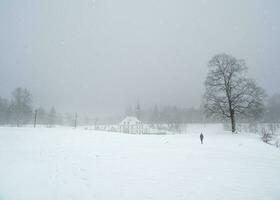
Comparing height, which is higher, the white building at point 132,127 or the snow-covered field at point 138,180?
the snow-covered field at point 138,180

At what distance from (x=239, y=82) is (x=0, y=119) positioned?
7309cm

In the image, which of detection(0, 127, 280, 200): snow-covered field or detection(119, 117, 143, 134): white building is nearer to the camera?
detection(0, 127, 280, 200): snow-covered field

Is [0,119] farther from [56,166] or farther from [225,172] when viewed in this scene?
[225,172]

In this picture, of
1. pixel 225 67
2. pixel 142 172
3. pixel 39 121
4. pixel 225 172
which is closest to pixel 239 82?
pixel 225 67

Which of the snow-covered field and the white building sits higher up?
the snow-covered field

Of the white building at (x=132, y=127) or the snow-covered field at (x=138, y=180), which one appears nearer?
the snow-covered field at (x=138, y=180)

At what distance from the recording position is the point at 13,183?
7.14 m

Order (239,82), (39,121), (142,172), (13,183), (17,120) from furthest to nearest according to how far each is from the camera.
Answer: (39,121) → (17,120) → (239,82) → (142,172) → (13,183)

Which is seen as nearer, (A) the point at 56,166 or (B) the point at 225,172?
(B) the point at 225,172

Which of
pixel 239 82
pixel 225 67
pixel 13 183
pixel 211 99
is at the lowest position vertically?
pixel 13 183

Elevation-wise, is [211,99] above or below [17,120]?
above

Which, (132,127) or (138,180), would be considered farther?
(132,127)

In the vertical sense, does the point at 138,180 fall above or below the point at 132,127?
above

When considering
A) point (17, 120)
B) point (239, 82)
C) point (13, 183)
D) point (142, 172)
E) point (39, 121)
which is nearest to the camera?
point (13, 183)
